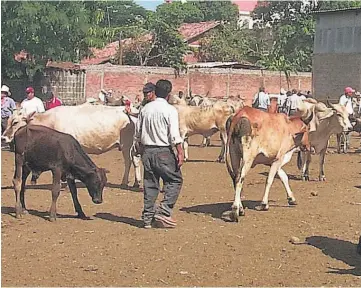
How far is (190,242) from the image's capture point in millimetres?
8586

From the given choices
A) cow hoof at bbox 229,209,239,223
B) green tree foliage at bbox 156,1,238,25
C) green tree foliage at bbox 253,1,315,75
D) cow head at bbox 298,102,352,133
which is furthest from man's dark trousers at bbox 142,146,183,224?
green tree foliage at bbox 156,1,238,25

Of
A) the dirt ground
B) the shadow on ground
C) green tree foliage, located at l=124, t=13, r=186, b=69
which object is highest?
green tree foliage, located at l=124, t=13, r=186, b=69

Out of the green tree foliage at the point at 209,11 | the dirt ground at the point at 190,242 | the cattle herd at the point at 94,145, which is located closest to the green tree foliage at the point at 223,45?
the green tree foliage at the point at 209,11

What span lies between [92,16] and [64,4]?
2806mm

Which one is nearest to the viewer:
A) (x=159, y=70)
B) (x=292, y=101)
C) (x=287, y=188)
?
(x=287, y=188)

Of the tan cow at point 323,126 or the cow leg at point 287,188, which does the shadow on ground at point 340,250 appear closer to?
the cow leg at point 287,188

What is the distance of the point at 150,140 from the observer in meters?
9.30

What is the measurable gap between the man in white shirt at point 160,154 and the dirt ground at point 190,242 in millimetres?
284

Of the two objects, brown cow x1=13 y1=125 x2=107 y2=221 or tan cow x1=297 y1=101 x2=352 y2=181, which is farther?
tan cow x1=297 y1=101 x2=352 y2=181

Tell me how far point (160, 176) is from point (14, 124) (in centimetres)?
317

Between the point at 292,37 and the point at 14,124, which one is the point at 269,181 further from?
the point at 292,37

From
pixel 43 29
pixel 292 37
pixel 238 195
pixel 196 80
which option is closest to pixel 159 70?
pixel 196 80

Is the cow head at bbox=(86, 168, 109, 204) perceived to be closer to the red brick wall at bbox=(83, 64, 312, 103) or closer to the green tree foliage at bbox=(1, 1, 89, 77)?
the green tree foliage at bbox=(1, 1, 89, 77)

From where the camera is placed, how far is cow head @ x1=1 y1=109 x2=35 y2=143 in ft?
36.9
